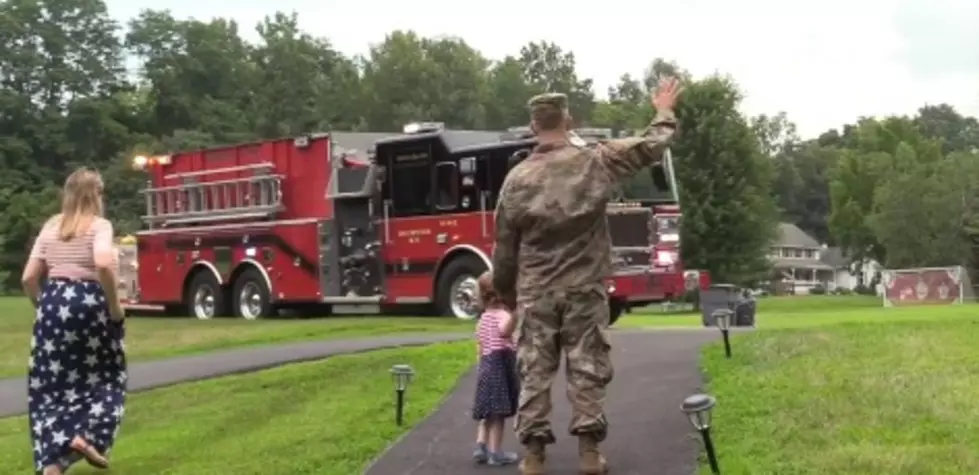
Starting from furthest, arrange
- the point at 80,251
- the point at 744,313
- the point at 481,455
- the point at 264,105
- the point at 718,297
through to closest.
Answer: the point at 264,105 → the point at 718,297 → the point at 744,313 → the point at 80,251 → the point at 481,455

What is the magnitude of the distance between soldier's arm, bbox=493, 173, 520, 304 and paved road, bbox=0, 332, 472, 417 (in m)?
7.52

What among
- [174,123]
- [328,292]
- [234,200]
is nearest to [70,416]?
[328,292]

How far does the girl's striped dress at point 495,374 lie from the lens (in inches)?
329

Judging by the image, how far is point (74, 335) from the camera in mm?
8734

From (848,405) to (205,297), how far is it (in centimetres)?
2038

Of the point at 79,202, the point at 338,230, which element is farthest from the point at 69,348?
the point at 338,230

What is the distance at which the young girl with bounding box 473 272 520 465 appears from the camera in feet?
27.4

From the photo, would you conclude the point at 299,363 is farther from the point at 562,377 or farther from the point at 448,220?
the point at 448,220

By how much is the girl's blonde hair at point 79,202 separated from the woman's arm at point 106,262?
0.10 meters

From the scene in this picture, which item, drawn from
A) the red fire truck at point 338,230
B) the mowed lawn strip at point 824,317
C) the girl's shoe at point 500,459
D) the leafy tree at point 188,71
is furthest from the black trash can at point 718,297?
the leafy tree at point 188,71

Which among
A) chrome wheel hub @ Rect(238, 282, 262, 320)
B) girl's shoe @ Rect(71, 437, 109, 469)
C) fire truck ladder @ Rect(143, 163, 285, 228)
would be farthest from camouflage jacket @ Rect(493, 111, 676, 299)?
chrome wheel hub @ Rect(238, 282, 262, 320)

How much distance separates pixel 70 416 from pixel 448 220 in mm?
14150

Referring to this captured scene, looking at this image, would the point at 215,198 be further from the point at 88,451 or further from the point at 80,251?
the point at 88,451

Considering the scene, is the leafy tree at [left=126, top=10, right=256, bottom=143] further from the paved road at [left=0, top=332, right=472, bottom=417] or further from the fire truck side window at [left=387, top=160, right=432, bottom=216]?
the paved road at [left=0, top=332, right=472, bottom=417]
